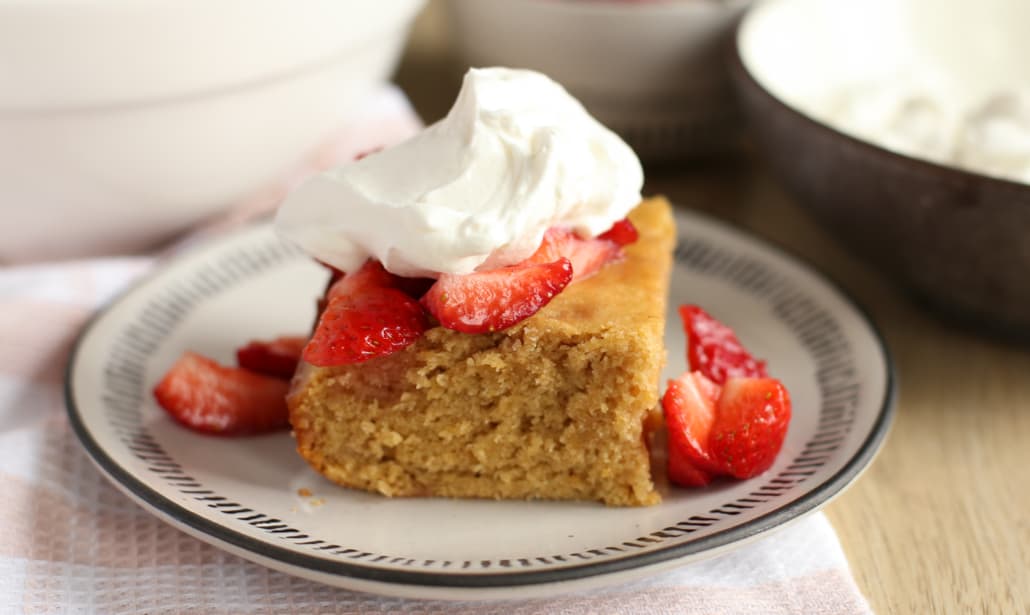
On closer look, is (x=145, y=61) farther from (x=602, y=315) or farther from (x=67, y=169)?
(x=602, y=315)

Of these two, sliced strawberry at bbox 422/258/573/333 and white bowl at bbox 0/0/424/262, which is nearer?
sliced strawberry at bbox 422/258/573/333

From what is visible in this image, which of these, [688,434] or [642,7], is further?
[642,7]

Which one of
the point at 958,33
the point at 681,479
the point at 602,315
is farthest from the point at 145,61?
the point at 958,33

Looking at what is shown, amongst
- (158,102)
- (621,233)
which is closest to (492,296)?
(621,233)

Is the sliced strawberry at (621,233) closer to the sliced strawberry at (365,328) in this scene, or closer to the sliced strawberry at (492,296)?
the sliced strawberry at (492,296)

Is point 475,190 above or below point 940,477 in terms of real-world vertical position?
above

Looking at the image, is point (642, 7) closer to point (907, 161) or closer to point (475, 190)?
point (907, 161)

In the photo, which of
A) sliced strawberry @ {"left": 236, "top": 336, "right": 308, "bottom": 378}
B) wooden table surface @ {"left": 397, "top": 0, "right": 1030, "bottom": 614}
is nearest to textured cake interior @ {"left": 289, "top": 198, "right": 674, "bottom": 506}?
sliced strawberry @ {"left": 236, "top": 336, "right": 308, "bottom": 378}

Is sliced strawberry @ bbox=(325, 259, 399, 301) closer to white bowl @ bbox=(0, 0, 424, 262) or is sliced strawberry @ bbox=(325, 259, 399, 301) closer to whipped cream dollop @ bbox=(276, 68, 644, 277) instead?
whipped cream dollop @ bbox=(276, 68, 644, 277)
